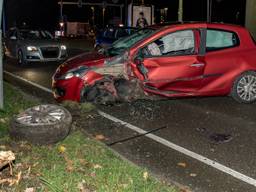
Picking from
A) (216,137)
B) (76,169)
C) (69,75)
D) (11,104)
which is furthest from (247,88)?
(76,169)

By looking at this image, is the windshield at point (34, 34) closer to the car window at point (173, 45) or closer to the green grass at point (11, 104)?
the green grass at point (11, 104)

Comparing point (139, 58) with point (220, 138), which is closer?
point (220, 138)

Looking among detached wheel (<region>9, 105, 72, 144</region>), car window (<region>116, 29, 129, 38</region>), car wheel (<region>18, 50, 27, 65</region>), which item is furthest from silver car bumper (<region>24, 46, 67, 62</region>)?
detached wheel (<region>9, 105, 72, 144</region>)

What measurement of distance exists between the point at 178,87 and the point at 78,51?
17411 mm

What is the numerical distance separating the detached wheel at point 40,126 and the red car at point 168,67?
2.23 meters

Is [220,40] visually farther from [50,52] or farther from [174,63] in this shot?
[50,52]

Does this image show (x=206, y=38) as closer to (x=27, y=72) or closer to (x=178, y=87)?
(x=178, y=87)

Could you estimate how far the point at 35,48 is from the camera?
17266 mm

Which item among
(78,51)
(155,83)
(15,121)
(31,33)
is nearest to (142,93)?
(155,83)

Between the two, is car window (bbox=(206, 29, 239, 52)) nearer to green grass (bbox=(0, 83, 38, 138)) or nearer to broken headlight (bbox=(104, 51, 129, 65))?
broken headlight (bbox=(104, 51, 129, 65))

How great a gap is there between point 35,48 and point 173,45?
9284 mm

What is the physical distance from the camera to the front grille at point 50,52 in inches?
682

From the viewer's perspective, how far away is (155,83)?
28.9 ft

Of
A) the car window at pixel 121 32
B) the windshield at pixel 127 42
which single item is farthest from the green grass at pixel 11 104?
the car window at pixel 121 32
